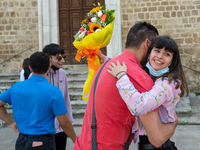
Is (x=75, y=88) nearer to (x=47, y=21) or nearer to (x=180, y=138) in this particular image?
(x=47, y=21)

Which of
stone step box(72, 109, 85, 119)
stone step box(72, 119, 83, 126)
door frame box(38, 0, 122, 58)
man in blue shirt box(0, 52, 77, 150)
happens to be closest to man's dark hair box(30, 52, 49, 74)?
man in blue shirt box(0, 52, 77, 150)

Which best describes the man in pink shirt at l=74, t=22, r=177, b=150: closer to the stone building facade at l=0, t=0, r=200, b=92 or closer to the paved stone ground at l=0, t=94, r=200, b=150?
the paved stone ground at l=0, t=94, r=200, b=150

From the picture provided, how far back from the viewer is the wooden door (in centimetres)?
1018

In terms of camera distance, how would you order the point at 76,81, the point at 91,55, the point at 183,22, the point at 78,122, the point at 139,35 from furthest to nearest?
1. the point at 183,22
2. the point at 76,81
3. the point at 78,122
4. the point at 91,55
5. the point at 139,35

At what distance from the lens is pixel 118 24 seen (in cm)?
Answer: 920

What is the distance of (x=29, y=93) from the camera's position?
231 centimetres

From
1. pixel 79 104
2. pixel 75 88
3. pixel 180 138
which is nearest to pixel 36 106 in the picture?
pixel 180 138

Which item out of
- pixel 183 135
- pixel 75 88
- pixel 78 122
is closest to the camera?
pixel 183 135

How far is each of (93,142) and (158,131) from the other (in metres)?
0.48

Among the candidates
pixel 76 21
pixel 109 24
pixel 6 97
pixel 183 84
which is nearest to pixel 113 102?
pixel 183 84

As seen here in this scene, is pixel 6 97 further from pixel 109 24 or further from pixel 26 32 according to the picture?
pixel 26 32

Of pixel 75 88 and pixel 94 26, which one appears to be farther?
pixel 75 88

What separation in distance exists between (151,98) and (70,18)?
30.5 feet

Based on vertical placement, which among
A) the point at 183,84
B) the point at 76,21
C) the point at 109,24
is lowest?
the point at 183,84
